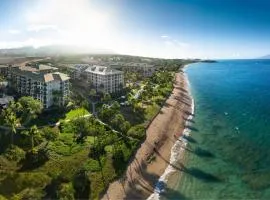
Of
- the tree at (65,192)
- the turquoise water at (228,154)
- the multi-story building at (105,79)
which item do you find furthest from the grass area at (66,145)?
the multi-story building at (105,79)

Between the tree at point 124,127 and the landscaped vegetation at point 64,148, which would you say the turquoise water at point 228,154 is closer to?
the landscaped vegetation at point 64,148

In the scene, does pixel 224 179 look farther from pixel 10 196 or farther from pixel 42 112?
pixel 42 112

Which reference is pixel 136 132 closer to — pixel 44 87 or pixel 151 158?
pixel 151 158

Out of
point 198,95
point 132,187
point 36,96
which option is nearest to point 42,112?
point 36,96

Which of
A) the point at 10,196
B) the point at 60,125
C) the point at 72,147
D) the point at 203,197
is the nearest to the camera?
the point at 10,196

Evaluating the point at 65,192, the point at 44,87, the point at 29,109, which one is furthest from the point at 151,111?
the point at 65,192
